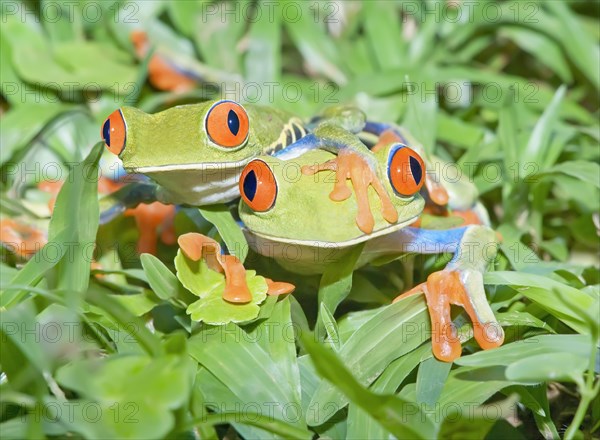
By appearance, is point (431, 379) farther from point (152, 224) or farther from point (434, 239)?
point (152, 224)

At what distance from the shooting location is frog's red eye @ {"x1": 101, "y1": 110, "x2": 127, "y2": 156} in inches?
78.0

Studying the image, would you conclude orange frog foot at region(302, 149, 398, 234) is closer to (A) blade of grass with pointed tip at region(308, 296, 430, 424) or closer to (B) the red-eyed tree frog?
(B) the red-eyed tree frog

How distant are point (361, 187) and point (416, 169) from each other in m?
0.16

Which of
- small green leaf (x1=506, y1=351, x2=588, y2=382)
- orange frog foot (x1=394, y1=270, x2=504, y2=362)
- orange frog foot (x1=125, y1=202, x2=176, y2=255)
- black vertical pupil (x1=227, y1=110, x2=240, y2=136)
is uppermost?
black vertical pupil (x1=227, y1=110, x2=240, y2=136)

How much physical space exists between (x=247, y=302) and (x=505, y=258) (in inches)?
34.9

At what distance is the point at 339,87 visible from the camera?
331cm

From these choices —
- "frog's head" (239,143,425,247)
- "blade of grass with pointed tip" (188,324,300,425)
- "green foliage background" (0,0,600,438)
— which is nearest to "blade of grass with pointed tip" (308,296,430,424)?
"green foliage background" (0,0,600,438)

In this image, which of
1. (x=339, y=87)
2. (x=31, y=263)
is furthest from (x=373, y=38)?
(x=31, y=263)

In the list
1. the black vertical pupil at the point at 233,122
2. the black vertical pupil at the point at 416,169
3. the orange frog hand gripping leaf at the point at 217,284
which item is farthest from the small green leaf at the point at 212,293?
the black vertical pupil at the point at 416,169

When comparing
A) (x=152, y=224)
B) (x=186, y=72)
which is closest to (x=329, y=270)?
(x=152, y=224)

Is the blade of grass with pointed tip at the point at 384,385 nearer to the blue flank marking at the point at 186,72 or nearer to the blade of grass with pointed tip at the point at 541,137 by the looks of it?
the blade of grass with pointed tip at the point at 541,137

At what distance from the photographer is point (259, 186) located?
184 cm

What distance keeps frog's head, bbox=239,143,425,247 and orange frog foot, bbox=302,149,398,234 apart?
0.01 meters

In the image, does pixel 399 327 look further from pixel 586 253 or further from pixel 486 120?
pixel 486 120
